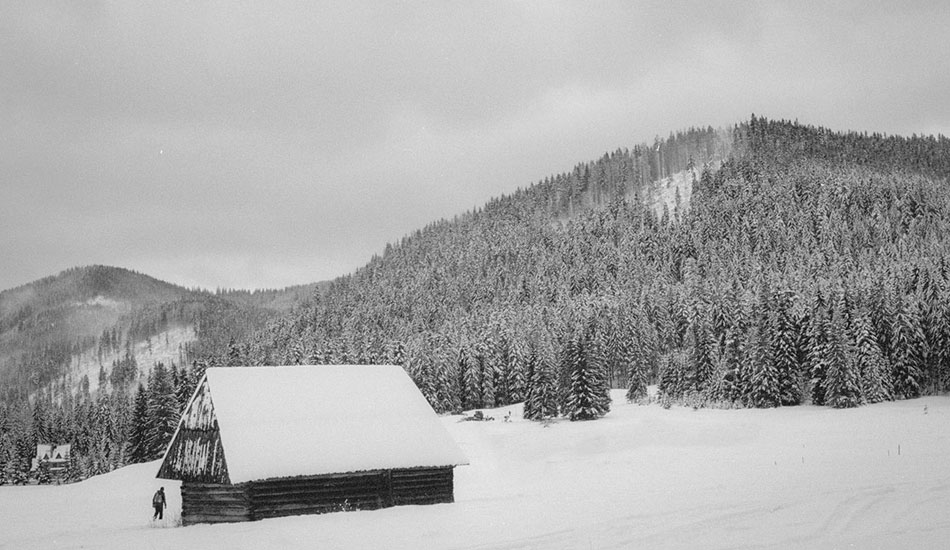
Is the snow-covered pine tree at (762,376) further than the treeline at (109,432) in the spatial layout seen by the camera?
No

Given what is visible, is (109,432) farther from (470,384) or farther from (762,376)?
(762,376)

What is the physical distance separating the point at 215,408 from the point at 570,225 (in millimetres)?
162627

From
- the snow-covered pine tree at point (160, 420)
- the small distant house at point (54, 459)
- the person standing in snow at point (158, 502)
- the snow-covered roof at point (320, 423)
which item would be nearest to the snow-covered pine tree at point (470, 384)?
the snow-covered pine tree at point (160, 420)

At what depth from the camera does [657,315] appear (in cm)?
11388

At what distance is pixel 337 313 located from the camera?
16662 cm

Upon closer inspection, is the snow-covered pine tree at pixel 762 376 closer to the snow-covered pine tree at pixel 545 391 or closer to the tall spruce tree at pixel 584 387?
the tall spruce tree at pixel 584 387

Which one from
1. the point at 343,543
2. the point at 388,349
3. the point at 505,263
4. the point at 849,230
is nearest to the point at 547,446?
the point at 343,543

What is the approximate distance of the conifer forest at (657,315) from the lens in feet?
206

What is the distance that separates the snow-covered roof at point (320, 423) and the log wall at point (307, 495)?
69 centimetres

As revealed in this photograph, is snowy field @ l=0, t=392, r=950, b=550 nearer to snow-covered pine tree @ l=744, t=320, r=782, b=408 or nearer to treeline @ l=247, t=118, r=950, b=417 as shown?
snow-covered pine tree @ l=744, t=320, r=782, b=408

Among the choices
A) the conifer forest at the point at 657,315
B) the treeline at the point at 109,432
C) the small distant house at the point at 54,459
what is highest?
the conifer forest at the point at 657,315

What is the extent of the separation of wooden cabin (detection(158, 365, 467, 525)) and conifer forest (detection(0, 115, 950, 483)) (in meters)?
38.6

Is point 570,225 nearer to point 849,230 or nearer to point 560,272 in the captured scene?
point 560,272

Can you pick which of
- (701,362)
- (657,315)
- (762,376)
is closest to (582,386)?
(762,376)
